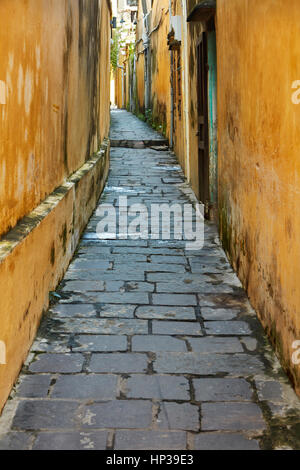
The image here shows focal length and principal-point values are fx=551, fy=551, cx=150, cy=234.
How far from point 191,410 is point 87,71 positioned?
18.6 feet

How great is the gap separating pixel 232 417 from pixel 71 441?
83 centimetres

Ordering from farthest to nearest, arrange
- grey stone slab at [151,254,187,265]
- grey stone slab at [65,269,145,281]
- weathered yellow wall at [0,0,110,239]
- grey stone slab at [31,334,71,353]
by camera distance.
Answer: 1. grey stone slab at [151,254,187,265]
2. grey stone slab at [65,269,145,281]
3. grey stone slab at [31,334,71,353]
4. weathered yellow wall at [0,0,110,239]

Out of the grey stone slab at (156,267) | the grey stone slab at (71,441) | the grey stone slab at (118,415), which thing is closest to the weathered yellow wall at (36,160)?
the grey stone slab at (71,441)

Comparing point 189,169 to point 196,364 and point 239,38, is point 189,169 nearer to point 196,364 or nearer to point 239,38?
point 239,38

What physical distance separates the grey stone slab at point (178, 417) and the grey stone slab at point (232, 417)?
5 centimetres

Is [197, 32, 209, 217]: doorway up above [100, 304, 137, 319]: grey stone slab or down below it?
above

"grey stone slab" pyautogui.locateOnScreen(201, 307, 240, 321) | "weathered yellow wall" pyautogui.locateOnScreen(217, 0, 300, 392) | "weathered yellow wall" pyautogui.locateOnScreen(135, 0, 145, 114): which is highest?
"weathered yellow wall" pyautogui.locateOnScreen(135, 0, 145, 114)

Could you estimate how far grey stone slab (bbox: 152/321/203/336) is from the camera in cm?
394

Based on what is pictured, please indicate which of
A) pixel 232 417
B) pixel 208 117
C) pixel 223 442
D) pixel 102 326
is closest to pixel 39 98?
pixel 102 326

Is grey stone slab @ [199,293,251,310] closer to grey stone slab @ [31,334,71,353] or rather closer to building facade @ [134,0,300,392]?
building facade @ [134,0,300,392]

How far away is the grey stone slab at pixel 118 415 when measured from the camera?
9.04 ft

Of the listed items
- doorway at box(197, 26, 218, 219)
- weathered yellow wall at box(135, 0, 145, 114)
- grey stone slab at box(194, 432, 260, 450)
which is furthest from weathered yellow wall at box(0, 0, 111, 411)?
weathered yellow wall at box(135, 0, 145, 114)

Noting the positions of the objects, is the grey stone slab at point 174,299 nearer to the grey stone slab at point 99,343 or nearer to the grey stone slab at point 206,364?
the grey stone slab at point 99,343

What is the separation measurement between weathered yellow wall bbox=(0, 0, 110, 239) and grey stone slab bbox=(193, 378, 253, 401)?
1.45 meters
